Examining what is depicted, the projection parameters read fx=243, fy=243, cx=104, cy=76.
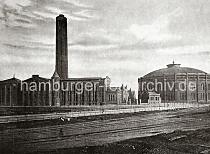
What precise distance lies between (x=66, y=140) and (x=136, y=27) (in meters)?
1.52

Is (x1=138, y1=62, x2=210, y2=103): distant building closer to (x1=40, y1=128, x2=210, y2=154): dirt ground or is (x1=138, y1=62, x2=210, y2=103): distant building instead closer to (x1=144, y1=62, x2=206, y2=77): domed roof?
(x1=144, y1=62, x2=206, y2=77): domed roof

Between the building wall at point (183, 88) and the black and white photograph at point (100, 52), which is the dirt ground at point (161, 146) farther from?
the building wall at point (183, 88)

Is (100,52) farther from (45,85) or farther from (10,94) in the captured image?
(10,94)

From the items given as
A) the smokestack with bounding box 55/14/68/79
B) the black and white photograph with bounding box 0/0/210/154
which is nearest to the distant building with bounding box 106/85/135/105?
the black and white photograph with bounding box 0/0/210/154

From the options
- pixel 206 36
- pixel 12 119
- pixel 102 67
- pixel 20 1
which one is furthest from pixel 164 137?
pixel 20 1

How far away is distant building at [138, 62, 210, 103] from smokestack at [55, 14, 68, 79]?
943 millimetres

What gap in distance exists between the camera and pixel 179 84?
306 centimetres

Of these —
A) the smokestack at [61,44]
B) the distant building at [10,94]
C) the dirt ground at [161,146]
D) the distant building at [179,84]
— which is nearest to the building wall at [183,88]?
the distant building at [179,84]

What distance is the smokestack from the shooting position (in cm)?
274

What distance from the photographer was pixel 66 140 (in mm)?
2707

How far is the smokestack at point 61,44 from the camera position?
8.99 feet

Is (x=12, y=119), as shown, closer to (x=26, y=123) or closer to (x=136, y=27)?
(x=26, y=123)

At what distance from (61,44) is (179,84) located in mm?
1548

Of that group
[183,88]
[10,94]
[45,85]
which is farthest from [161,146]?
[10,94]
